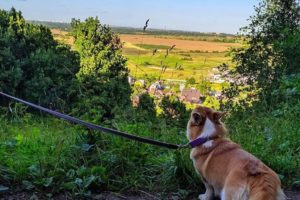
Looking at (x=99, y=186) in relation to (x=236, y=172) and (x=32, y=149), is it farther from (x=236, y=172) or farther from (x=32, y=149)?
(x=236, y=172)

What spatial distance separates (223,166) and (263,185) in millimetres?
572

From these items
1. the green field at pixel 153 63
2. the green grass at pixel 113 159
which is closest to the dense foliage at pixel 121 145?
the green grass at pixel 113 159

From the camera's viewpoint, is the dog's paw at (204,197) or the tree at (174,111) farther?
the tree at (174,111)

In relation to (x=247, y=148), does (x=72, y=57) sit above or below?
below

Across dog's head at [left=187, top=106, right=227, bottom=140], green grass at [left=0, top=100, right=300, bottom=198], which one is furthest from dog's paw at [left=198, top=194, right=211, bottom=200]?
dog's head at [left=187, top=106, right=227, bottom=140]

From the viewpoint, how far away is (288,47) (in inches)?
456

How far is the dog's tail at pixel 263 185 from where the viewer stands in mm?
2963

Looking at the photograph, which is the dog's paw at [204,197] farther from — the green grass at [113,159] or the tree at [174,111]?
the tree at [174,111]

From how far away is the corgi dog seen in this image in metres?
3.09

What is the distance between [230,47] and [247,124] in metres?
11.1

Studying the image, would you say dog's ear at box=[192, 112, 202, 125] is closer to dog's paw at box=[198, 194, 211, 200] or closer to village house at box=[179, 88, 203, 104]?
dog's paw at box=[198, 194, 211, 200]

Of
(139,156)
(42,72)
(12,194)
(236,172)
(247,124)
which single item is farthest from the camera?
(42,72)

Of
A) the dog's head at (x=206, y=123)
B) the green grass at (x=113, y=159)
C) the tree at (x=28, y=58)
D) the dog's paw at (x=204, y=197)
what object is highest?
the dog's head at (x=206, y=123)

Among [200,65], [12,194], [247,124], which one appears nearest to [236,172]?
[12,194]
